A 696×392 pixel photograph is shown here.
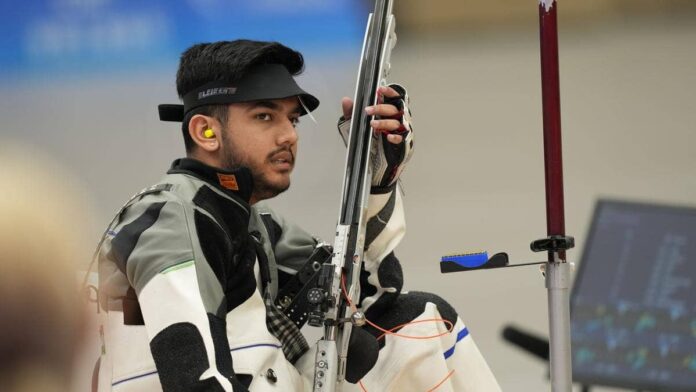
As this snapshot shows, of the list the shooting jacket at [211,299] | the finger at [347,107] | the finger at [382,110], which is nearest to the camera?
the shooting jacket at [211,299]

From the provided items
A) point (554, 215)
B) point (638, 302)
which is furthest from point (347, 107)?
point (638, 302)

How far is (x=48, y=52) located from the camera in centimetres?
192

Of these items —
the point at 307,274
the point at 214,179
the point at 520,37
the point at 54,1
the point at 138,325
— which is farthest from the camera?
the point at 520,37

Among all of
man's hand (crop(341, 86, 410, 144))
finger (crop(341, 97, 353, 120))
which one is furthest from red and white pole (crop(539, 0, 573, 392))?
finger (crop(341, 97, 353, 120))

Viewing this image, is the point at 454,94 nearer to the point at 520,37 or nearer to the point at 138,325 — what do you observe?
the point at 520,37

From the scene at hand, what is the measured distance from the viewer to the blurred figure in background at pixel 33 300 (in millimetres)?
631

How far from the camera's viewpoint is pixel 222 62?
4.38ft

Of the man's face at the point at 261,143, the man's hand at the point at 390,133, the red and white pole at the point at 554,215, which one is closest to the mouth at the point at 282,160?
the man's face at the point at 261,143

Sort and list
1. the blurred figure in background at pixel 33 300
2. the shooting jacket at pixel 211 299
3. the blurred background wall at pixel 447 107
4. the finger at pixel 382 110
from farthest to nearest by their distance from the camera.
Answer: the blurred background wall at pixel 447 107 → the finger at pixel 382 110 → the shooting jacket at pixel 211 299 → the blurred figure in background at pixel 33 300

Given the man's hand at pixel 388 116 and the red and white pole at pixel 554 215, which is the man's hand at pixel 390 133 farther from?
the red and white pole at pixel 554 215

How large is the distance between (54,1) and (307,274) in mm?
781

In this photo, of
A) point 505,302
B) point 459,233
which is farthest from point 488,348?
point 459,233

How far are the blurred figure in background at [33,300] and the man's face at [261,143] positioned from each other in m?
0.65

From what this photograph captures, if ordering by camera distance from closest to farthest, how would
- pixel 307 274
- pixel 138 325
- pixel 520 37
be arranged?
1. pixel 138 325
2. pixel 307 274
3. pixel 520 37
